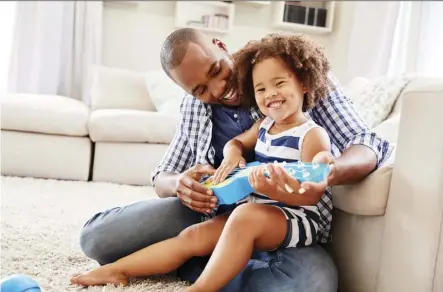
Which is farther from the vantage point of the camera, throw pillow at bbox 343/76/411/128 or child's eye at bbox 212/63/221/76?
throw pillow at bbox 343/76/411/128

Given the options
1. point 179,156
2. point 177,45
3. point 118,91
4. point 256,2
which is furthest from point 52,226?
point 256,2

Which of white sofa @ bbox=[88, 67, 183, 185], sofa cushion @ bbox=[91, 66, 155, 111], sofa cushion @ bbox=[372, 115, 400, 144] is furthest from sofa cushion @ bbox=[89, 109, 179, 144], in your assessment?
sofa cushion @ bbox=[372, 115, 400, 144]

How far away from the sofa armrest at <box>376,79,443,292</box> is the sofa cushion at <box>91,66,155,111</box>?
2283mm

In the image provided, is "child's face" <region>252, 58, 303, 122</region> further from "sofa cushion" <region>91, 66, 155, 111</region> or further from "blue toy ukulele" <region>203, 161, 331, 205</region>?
"sofa cushion" <region>91, 66, 155, 111</region>

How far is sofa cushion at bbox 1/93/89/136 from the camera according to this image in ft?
8.46

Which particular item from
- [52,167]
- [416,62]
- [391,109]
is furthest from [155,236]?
[416,62]

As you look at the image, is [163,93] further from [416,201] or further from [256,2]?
[416,201]

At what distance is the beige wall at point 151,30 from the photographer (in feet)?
12.0

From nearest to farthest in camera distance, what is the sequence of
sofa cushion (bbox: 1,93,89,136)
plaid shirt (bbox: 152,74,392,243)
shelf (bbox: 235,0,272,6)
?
1. plaid shirt (bbox: 152,74,392,243)
2. sofa cushion (bbox: 1,93,89,136)
3. shelf (bbox: 235,0,272,6)

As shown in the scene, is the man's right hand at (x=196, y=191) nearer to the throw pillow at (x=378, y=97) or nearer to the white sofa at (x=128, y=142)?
the throw pillow at (x=378, y=97)

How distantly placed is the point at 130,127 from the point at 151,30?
1299 mm

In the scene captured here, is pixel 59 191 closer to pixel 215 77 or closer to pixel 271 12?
pixel 215 77

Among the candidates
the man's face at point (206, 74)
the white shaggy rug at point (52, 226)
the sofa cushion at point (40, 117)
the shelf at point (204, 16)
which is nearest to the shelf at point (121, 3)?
the shelf at point (204, 16)

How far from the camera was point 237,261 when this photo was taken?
1.03 metres
